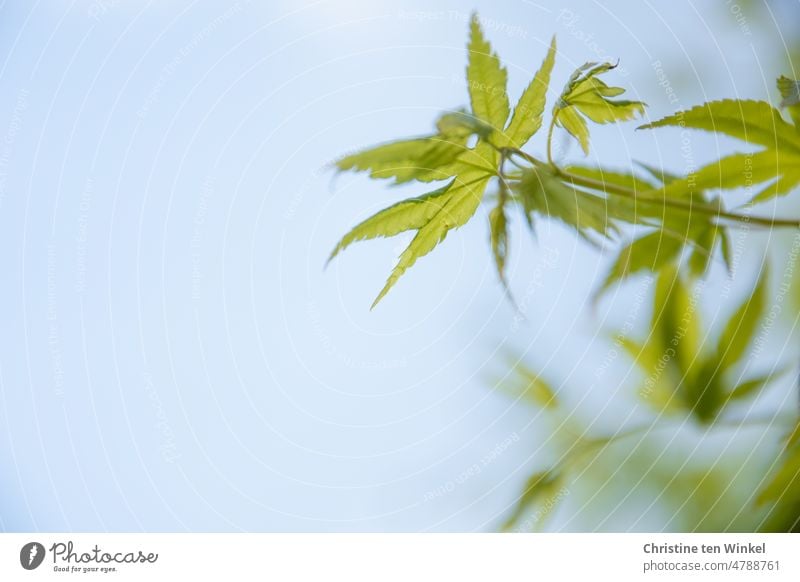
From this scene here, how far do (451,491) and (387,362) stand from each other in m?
0.09

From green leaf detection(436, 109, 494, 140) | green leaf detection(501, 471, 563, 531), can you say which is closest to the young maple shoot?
green leaf detection(436, 109, 494, 140)

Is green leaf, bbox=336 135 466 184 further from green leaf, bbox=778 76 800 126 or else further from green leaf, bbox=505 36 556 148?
green leaf, bbox=778 76 800 126

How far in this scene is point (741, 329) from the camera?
0.38m

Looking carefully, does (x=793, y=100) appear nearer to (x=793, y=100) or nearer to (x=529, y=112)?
(x=793, y=100)

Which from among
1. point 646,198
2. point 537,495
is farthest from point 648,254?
point 537,495

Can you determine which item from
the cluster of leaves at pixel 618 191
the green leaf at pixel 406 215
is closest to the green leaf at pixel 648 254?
the cluster of leaves at pixel 618 191

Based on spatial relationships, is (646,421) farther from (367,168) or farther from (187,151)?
(187,151)

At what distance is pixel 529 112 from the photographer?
1.13 feet

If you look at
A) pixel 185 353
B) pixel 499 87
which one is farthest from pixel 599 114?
pixel 185 353

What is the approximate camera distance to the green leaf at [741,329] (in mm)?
370

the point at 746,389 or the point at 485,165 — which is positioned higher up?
the point at 485,165

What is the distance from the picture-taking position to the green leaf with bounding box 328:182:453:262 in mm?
342

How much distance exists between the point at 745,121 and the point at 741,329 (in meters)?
0.11
